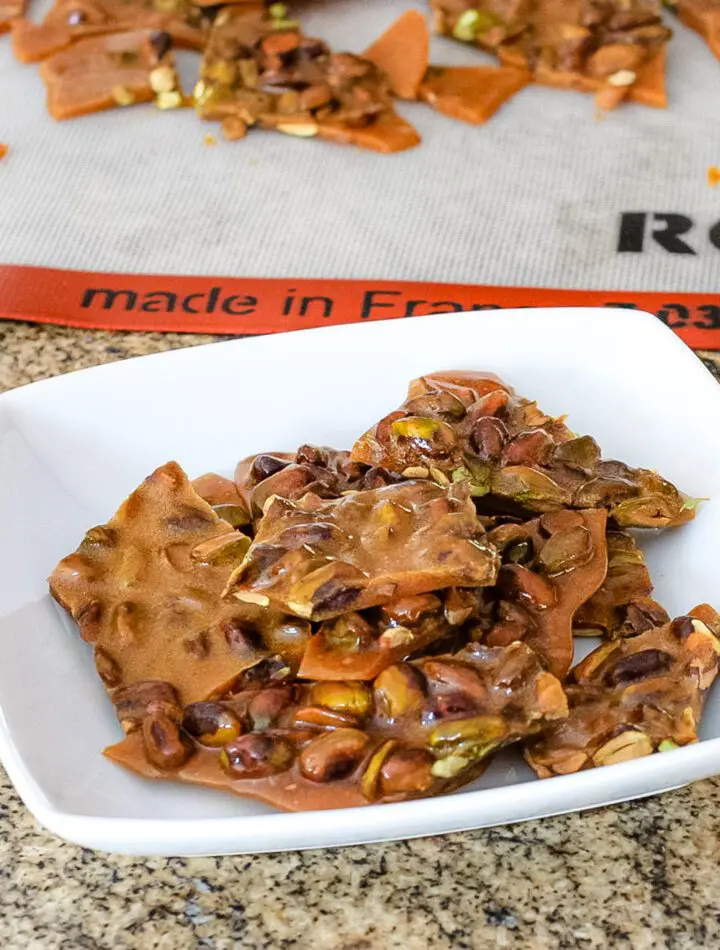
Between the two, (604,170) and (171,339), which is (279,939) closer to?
(171,339)

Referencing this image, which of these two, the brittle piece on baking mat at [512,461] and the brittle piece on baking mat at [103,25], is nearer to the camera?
the brittle piece on baking mat at [512,461]

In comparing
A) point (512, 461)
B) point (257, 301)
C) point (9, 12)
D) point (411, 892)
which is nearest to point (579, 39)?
point (257, 301)

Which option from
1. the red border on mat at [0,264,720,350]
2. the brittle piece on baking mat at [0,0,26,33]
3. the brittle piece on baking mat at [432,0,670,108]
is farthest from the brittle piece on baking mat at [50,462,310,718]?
the brittle piece on baking mat at [0,0,26,33]

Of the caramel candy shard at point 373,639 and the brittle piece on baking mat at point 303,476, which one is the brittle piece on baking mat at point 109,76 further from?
the caramel candy shard at point 373,639

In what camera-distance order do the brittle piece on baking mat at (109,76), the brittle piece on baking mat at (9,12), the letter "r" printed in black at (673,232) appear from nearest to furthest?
the letter "r" printed in black at (673,232) → the brittle piece on baking mat at (109,76) → the brittle piece on baking mat at (9,12)

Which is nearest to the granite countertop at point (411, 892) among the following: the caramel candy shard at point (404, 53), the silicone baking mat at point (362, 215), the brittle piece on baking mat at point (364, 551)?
the brittle piece on baking mat at point (364, 551)

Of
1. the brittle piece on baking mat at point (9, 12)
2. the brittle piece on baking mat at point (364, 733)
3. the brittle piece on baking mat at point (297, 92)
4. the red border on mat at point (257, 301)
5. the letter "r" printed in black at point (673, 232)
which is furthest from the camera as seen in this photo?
the brittle piece on baking mat at point (9, 12)

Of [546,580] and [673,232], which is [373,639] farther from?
[673,232]

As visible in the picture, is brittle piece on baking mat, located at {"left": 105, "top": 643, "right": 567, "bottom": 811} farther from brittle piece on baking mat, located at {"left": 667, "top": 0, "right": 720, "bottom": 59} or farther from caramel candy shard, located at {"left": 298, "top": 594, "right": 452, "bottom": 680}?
brittle piece on baking mat, located at {"left": 667, "top": 0, "right": 720, "bottom": 59}
